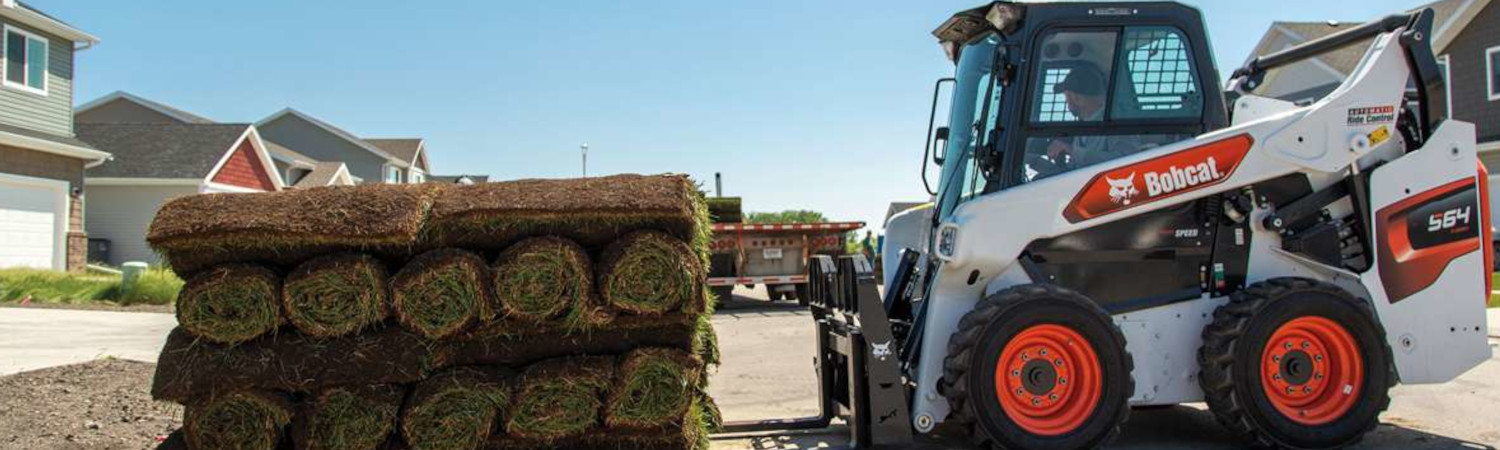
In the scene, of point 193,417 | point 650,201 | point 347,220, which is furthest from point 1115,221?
point 193,417

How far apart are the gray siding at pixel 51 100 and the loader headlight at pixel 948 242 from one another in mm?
21296

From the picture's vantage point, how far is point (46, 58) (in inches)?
849

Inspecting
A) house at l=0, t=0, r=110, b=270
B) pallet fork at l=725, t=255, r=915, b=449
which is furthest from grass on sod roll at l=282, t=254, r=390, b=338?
house at l=0, t=0, r=110, b=270

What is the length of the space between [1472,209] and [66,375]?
9.47m

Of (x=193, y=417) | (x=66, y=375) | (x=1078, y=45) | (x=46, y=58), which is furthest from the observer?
(x=46, y=58)

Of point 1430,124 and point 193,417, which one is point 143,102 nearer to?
point 193,417

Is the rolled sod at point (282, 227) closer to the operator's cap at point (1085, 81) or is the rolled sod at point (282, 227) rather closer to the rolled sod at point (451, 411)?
the rolled sod at point (451, 411)

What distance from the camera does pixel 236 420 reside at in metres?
4.92

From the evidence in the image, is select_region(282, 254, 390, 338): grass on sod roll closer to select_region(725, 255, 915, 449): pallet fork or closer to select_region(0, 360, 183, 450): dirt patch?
select_region(0, 360, 183, 450): dirt patch

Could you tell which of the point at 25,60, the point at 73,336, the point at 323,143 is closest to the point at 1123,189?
the point at 73,336

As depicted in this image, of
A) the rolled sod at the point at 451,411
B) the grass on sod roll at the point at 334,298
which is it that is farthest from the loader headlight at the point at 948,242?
the grass on sod roll at the point at 334,298

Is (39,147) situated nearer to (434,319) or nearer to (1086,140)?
(434,319)

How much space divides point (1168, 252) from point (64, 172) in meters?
23.2

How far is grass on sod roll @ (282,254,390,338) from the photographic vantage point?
4.90m
